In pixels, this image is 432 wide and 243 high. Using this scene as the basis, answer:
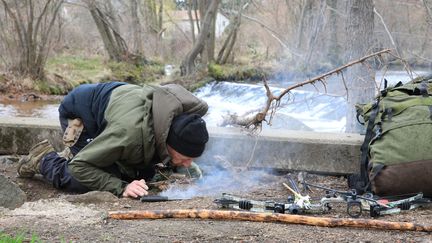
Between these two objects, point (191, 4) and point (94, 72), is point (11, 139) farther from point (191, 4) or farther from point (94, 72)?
point (191, 4)

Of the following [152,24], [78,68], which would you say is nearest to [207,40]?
[78,68]

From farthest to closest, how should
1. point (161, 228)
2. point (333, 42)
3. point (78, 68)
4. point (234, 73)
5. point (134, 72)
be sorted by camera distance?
point (234, 73)
point (134, 72)
point (78, 68)
point (333, 42)
point (161, 228)

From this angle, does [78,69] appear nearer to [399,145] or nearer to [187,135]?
[187,135]

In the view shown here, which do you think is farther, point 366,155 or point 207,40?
point 207,40

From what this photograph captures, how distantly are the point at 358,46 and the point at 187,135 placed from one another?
119 inches

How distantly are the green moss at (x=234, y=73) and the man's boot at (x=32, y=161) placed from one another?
1546 cm

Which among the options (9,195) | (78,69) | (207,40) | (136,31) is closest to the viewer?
(9,195)

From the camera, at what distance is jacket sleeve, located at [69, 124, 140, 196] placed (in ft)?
11.3

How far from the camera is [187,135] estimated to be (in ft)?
11.4

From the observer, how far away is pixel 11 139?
476 cm

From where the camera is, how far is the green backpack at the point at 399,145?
3395 millimetres

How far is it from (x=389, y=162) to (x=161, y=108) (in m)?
1.53

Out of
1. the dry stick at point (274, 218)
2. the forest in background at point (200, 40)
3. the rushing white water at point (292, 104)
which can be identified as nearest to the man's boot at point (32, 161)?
the dry stick at point (274, 218)

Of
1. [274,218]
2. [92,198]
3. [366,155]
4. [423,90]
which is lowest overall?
[92,198]
